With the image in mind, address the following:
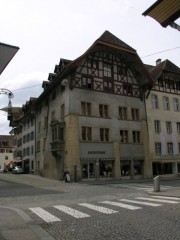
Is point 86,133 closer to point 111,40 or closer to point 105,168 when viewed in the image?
point 105,168

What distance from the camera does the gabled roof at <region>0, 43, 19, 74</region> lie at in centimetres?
385

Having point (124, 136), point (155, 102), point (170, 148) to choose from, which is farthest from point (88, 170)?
point (155, 102)

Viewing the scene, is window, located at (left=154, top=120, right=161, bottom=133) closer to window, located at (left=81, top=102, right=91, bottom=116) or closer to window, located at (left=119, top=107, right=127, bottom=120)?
window, located at (left=119, top=107, right=127, bottom=120)

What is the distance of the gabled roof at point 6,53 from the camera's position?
3852mm

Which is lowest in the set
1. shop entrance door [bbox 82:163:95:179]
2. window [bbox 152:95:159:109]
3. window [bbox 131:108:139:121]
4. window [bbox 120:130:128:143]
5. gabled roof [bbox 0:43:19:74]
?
shop entrance door [bbox 82:163:95:179]

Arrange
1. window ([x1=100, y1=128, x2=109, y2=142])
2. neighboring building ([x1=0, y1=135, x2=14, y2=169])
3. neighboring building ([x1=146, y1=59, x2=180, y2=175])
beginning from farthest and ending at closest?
neighboring building ([x1=0, y1=135, x2=14, y2=169]) → neighboring building ([x1=146, y1=59, x2=180, y2=175]) → window ([x1=100, y1=128, x2=109, y2=142])

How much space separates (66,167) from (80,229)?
2634 centimetres

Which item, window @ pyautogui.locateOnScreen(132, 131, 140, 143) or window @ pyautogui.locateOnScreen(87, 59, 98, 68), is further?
window @ pyautogui.locateOnScreen(132, 131, 140, 143)

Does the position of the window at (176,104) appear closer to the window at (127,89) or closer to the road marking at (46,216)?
the window at (127,89)

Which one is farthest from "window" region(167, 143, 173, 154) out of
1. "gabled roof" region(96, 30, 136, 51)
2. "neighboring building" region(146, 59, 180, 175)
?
"gabled roof" region(96, 30, 136, 51)

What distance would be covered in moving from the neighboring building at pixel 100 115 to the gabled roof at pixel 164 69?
10.4 ft

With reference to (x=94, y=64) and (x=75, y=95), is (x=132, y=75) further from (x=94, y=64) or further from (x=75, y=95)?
(x=75, y=95)

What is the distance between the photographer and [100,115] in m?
37.5

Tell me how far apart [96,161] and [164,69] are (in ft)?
53.4
